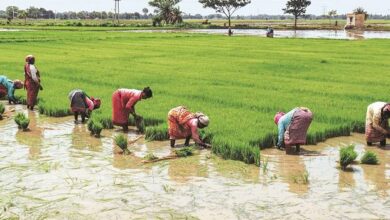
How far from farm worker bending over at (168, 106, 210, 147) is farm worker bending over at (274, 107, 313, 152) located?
1388 mm

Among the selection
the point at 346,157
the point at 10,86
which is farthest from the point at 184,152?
the point at 10,86

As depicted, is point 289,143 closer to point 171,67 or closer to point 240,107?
point 240,107

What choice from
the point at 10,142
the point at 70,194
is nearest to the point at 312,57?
the point at 10,142

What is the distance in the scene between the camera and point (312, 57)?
27.8m

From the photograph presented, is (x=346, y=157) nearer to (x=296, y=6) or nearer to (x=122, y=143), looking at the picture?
(x=122, y=143)

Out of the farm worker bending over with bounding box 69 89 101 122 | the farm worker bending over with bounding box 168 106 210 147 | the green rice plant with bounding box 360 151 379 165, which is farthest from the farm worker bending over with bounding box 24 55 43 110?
the green rice plant with bounding box 360 151 379 165

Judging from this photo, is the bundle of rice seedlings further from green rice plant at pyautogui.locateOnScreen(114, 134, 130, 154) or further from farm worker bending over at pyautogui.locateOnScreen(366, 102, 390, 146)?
farm worker bending over at pyautogui.locateOnScreen(366, 102, 390, 146)

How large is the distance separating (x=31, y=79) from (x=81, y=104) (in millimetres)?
2150

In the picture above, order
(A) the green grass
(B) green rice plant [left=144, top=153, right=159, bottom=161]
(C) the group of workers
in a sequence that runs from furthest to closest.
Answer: (A) the green grass < (C) the group of workers < (B) green rice plant [left=144, top=153, right=159, bottom=161]

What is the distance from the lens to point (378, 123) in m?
9.80

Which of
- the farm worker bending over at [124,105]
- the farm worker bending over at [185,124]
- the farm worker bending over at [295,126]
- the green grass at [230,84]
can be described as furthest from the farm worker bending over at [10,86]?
the farm worker bending over at [295,126]

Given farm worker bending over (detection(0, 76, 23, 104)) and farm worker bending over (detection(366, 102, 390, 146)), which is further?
farm worker bending over (detection(0, 76, 23, 104))

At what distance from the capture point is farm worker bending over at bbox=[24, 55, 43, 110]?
44.3ft

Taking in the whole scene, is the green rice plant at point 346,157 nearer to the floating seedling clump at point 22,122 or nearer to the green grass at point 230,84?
the green grass at point 230,84
